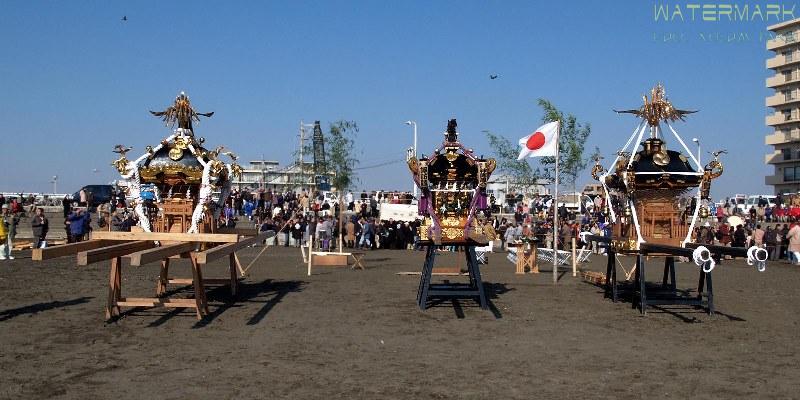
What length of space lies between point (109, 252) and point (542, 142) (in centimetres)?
1254

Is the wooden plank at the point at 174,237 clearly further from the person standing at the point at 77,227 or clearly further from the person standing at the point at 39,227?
the person standing at the point at 39,227

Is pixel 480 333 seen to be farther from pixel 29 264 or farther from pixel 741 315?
pixel 29 264

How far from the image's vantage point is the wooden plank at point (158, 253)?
35.3ft

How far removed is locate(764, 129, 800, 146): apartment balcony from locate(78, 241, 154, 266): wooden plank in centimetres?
9091

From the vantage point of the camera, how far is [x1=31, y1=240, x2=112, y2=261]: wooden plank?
10.5 m

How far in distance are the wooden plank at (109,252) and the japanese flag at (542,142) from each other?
10752mm

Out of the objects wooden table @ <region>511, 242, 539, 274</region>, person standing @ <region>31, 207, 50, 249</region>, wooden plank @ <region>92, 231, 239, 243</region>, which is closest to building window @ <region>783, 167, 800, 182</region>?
wooden table @ <region>511, 242, 539, 274</region>

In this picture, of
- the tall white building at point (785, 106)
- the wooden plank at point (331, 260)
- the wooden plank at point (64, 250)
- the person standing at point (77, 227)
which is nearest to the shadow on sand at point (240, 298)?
the wooden plank at point (64, 250)

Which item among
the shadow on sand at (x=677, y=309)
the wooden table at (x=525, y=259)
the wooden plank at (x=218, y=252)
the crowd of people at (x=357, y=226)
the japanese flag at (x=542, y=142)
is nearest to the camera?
Answer: the wooden plank at (x=218, y=252)

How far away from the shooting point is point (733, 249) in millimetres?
12867

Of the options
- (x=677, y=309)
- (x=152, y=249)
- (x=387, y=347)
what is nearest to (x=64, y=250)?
(x=152, y=249)

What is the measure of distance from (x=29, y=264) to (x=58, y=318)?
40.9 ft

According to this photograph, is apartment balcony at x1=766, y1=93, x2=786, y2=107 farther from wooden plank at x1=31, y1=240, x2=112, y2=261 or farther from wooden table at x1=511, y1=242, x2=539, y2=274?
wooden plank at x1=31, y1=240, x2=112, y2=261

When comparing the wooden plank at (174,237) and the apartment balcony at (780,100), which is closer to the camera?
the wooden plank at (174,237)
